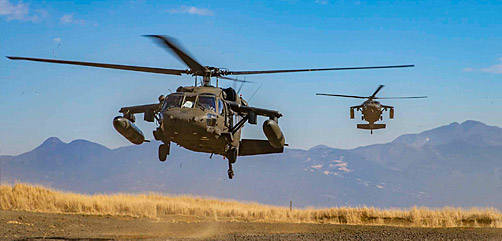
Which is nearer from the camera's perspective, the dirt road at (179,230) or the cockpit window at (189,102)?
the cockpit window at (189,102)

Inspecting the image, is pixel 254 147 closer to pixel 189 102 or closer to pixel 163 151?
pixel 163 151

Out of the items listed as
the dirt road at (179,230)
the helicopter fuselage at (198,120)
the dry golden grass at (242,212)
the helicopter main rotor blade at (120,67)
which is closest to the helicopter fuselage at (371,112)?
the dry golden grass at (242,212)

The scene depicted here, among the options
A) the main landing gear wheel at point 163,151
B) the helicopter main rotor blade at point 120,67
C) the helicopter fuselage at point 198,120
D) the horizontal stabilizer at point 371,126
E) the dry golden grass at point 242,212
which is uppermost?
the helicopter main rotor blade at point 120,67

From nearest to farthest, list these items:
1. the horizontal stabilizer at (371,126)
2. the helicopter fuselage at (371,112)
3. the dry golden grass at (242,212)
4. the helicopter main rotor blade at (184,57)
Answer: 1. the helicopter main rotor blade at (184,57)
2. the dry golden grass at (242,212)
3. the horizontal stabilizer at (371,126)
4. the helicopter fuselage at (371,112)

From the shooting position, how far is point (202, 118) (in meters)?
17.2

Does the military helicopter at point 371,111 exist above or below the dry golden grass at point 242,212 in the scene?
above

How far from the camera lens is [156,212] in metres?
31.1

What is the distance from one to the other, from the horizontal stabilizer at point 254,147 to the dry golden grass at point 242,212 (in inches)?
414

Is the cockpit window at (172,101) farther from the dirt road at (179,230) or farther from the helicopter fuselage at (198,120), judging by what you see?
the dirt road at (179,230)

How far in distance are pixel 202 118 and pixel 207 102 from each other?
1.05 m

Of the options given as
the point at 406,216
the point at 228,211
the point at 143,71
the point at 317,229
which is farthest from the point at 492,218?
the point at 143,71

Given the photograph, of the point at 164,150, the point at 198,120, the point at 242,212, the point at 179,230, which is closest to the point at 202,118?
the point at 198,120

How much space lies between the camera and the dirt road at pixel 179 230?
2070 cm

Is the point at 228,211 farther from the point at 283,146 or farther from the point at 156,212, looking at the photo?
the point at 283,146
